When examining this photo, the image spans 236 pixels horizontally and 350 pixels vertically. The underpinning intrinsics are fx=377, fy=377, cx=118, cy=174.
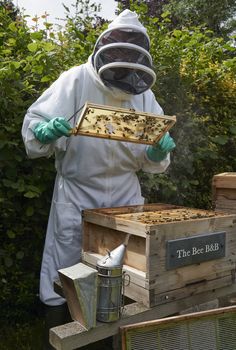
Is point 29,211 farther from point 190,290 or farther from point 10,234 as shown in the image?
point 190,290

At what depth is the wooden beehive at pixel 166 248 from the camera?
1707 mm

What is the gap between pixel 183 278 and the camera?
182cm

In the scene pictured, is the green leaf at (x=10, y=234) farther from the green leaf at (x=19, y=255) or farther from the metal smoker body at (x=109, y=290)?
the metal smoker body at (x=109, y=290)

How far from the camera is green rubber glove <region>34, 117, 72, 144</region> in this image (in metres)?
1.92

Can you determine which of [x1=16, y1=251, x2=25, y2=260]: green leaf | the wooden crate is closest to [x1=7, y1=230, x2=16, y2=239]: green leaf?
[x1=16, y1=251, x2=25, y2=260]: green leaf

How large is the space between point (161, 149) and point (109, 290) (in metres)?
1.00

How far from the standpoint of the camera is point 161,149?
90.6 inches

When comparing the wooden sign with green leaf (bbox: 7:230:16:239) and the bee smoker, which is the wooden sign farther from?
green leaf (bbox: 7:230:16:239)

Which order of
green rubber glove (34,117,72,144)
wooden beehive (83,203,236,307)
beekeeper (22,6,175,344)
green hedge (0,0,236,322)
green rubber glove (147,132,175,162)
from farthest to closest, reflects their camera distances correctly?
1. green hedge (0,0,236,322)
2. green rubber glove (147,132,175,162)
3. beekeeper (22,6,175,344)
4. green rubber glove (34,117,72,144)
5. wooden beehive (83,203,236,307)

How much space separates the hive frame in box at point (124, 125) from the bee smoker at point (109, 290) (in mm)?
732

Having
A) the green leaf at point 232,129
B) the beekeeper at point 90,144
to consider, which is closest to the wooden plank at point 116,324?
the beekeeper at point 90,144

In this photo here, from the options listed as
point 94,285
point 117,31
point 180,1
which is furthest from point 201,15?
point 94,285

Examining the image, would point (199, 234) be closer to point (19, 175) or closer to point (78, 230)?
point (78, 230)

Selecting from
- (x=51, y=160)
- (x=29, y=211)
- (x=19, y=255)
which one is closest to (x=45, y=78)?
(x=51, y=160)
